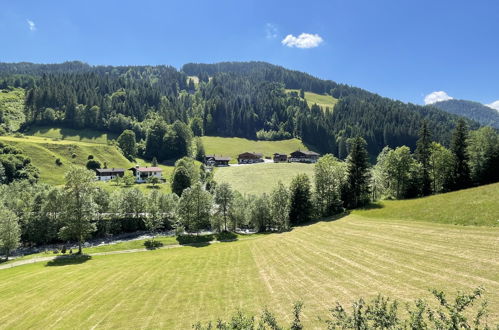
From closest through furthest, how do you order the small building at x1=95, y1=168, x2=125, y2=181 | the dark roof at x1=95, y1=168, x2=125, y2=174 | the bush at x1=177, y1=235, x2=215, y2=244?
the bush at x1=177, y1=235, x2=215, y2=244, the small building at x1=95, y1=168, x2=125, y2=181, the dark roof at x1=95, y1=168, x2=125, y2=174

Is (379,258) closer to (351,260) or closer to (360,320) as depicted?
(351,260)

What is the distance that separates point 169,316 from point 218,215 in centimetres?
5745

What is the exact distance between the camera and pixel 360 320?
424 inches

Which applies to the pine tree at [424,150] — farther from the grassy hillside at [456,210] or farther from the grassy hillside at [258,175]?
the grassy hillside at [258,175]

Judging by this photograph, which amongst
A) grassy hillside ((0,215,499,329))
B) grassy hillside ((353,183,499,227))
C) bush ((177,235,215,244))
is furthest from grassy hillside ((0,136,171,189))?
grassy hillside ((353,183,499,227))

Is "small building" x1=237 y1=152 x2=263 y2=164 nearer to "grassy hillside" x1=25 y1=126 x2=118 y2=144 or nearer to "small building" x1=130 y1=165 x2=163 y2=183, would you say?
"small building" x1=130 y1=165 x2=163 y2=183

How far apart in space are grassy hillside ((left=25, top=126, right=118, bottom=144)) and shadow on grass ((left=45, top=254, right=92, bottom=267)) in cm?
12635

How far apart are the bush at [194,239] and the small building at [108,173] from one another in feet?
221

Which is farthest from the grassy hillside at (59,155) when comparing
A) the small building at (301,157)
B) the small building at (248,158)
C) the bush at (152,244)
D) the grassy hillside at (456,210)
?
the grassy hillside at (456,210)

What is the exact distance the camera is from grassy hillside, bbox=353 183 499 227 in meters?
39.2

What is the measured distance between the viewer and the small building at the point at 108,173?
127 metres

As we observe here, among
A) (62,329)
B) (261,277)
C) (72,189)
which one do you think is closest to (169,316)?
(62,329)

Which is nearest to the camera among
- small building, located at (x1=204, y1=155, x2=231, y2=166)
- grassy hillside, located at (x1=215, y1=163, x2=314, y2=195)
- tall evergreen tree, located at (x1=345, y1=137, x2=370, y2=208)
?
tall evergreen tree, located at (x1=345, y1=137, x2=370, y2=208)

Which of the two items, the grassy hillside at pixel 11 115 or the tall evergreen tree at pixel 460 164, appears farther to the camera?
the grassy hillside at pixel 11 115
